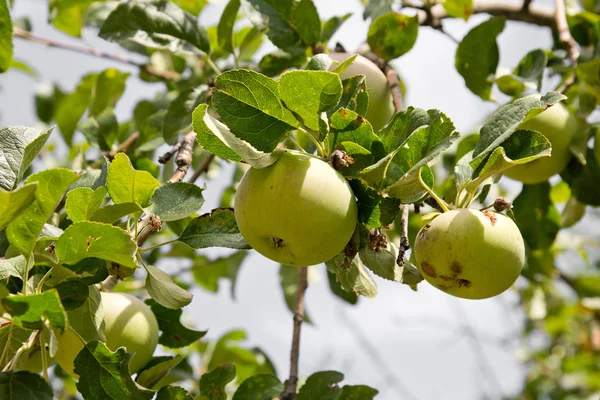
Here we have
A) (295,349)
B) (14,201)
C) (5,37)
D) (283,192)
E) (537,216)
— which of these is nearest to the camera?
(14,201)

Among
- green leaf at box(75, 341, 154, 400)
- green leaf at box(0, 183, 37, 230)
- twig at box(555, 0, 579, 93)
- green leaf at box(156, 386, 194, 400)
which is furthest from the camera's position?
twig at box(555, 0, 579, 93)

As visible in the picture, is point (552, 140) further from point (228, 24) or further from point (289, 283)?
point (289, 283)

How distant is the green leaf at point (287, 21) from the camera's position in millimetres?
1414

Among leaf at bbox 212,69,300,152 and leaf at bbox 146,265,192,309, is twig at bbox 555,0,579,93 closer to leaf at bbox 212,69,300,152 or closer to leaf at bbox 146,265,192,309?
leaf at bbox 212,69,300,152

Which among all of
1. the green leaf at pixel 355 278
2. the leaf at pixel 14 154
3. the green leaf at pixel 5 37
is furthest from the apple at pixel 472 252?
the green leaf at pixel 5 37

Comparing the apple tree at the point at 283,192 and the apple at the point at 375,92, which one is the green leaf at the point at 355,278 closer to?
the apple tree at the point at 283,192

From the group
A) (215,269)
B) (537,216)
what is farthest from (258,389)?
(215,269)

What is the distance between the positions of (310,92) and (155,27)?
0.73 meters

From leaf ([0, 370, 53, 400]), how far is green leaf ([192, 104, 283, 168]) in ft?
1.27

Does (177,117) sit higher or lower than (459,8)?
lower

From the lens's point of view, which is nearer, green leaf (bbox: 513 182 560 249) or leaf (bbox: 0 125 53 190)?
leaf (bbox: 0 125 53 190)

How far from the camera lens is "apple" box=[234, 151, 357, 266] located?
0.86 meters

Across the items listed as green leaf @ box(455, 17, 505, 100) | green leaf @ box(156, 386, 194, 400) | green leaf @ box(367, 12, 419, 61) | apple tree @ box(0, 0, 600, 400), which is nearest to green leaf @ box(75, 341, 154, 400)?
apple tree @ box(0, 0, 600, 400)

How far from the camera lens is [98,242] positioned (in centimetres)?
83
